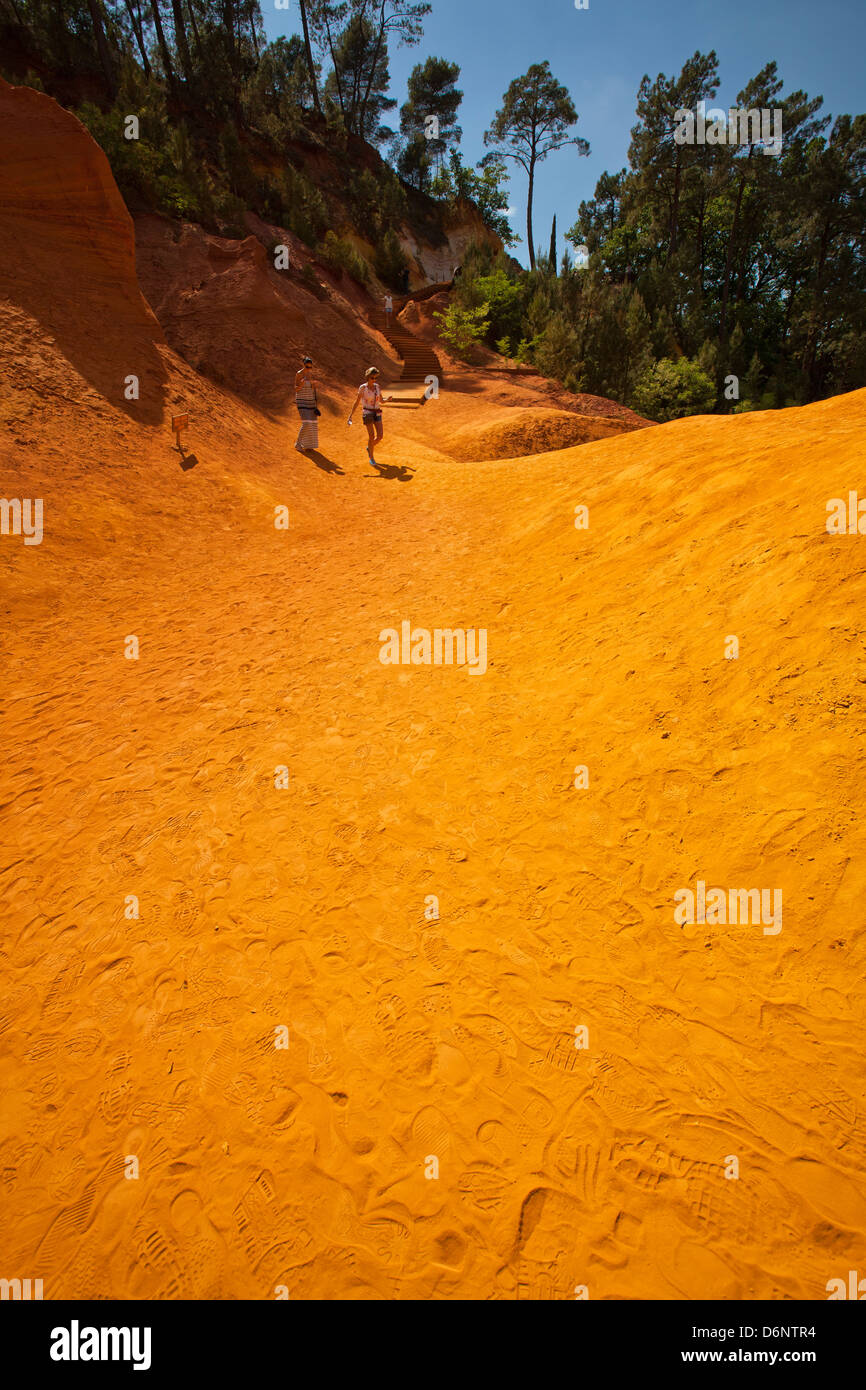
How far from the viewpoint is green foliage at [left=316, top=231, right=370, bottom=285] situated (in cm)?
2370

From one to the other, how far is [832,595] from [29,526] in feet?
32.2

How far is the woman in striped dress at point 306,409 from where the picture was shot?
12.4 m

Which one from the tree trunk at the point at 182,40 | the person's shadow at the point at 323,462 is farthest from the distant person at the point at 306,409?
the tree trunk at the point at 182,40

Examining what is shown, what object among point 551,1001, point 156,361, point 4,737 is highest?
point 156,361

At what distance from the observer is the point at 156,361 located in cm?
1174

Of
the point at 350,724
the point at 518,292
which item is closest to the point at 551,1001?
the point at 350,724

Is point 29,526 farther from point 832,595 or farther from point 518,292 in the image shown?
point 518,292

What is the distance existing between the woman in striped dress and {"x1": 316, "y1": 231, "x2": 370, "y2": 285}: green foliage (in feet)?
51.2

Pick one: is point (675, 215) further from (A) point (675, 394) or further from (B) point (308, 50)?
(B) point (308, 50)

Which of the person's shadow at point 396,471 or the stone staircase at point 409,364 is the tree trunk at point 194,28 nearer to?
the stone staircase at point 409,364

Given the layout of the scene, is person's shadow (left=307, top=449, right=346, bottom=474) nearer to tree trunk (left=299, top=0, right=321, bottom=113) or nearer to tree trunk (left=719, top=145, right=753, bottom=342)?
tree trunk (left=719, top=145, right=753, bottom=342)

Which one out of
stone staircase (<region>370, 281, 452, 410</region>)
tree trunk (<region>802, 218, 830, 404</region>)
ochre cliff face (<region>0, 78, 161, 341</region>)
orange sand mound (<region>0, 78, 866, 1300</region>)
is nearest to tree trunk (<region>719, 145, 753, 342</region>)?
tree trunk (<region>802, 218, 830, 404</region>)

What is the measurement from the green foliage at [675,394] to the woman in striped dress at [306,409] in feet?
48.0

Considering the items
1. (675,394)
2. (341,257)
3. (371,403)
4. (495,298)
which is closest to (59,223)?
(371,403)
